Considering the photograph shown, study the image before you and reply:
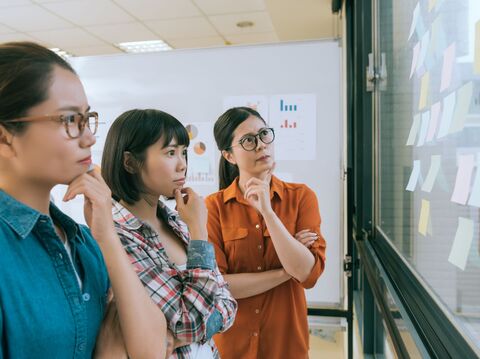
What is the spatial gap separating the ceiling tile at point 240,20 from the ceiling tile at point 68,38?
1.68 m

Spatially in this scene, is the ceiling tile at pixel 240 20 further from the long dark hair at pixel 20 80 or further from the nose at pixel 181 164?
the long dark hair at pixel 20 80

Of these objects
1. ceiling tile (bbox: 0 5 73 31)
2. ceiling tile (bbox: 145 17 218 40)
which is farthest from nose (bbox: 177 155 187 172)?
ceiling tile (bbox: 0 5 73 31)

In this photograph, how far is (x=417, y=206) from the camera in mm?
1138

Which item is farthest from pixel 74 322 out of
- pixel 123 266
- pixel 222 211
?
pixel 222 211

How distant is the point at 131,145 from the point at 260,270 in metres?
0.66

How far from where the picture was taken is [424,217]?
103 centimetres

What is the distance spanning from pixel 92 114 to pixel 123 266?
0.31 meters

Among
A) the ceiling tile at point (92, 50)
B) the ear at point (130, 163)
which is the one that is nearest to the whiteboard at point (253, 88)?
the ear at point (130, 163)

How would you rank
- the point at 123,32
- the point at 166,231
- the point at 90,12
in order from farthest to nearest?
the point at 123,32
the point at 90,12
the point at 166,231

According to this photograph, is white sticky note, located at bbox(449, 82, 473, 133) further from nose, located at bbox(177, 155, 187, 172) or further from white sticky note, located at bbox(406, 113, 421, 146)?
nose, located at bbox(177, 155, 187, 172)

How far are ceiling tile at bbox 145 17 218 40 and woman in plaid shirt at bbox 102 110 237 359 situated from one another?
405 centimetres

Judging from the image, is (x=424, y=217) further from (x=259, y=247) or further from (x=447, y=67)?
(x=259, y=247)

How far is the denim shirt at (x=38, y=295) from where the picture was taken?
662mm

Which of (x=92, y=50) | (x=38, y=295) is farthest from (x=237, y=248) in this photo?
(x=92, y=50)
